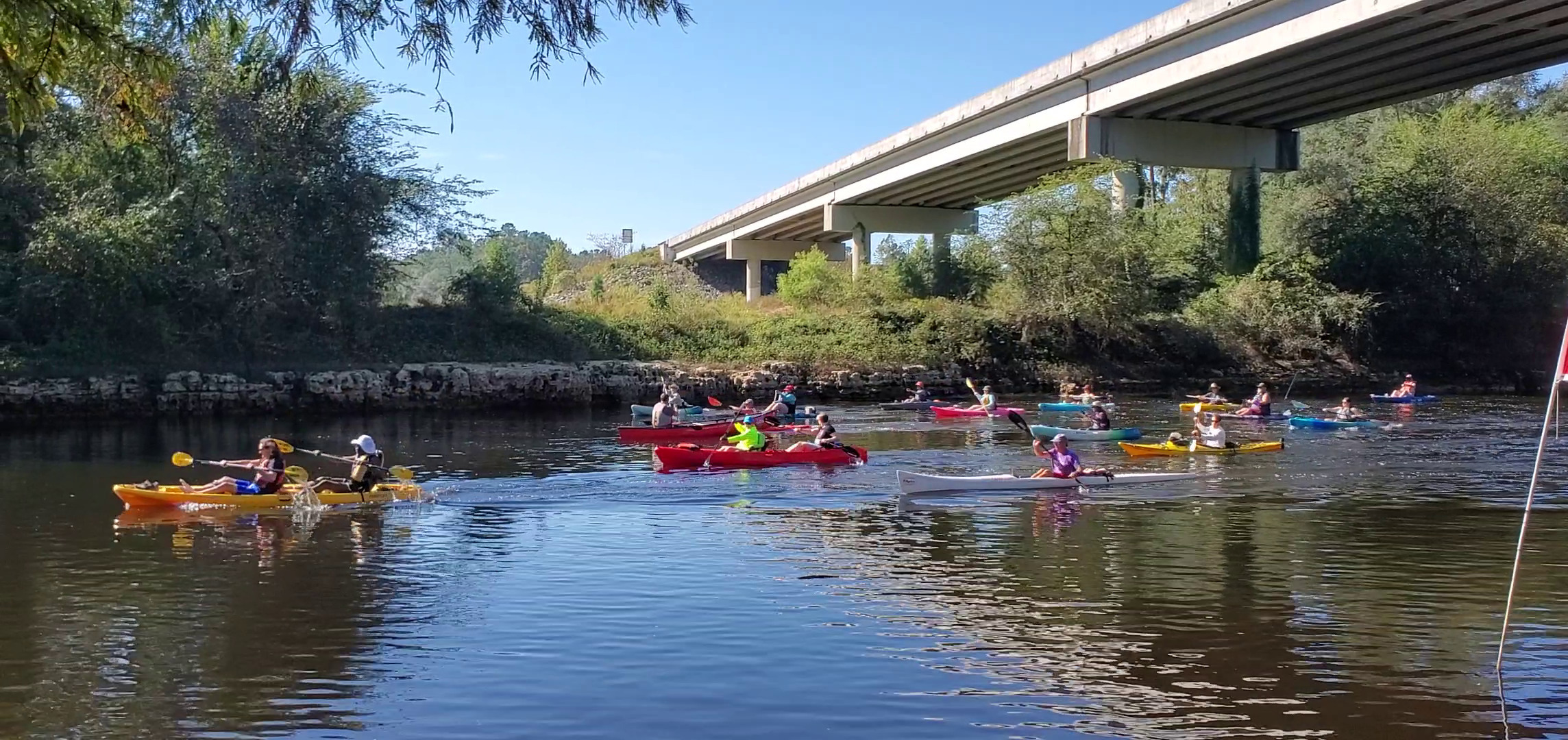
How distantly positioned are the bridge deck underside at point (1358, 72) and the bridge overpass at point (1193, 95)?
0.07m

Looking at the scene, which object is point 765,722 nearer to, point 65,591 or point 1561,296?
point 65,591

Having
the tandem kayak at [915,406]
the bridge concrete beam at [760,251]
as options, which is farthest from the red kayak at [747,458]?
the bridge concrete beam at [760,251]

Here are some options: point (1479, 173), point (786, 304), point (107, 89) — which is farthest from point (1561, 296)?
point (107, 89)

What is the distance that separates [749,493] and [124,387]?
78.7 ft

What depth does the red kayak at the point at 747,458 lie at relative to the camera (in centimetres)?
2289

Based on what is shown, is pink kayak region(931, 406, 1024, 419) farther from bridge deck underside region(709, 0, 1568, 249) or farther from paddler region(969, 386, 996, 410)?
bridge deck underside region(709, 0, 1568, 249)

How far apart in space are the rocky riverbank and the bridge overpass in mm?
7864

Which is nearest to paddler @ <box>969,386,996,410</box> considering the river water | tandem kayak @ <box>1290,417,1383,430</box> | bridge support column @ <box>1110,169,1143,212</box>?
tandem kayak @ <box>1290,417,1383,430</box>

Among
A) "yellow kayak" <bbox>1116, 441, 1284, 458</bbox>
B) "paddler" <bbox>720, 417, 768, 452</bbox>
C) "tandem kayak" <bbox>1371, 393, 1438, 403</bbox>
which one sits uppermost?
"tandem kayak" <bbox>1371, 393, 1438, 403</bbox>

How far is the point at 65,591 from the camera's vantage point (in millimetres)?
13086

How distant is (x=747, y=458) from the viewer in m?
23.2

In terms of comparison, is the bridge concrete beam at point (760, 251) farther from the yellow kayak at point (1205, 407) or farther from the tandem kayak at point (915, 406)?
the yellow kayak at point (1205, 407)

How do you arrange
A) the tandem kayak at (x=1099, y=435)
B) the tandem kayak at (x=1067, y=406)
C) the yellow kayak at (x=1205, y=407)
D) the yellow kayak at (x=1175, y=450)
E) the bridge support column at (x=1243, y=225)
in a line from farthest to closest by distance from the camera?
the bridge support column at (x=1243, y=225)
the tandem kayak at (x=1067, y=406)
the yellow kayak at (x=1205, y=407)
the tandem kayak at (x=1099, y=435)
the yellow kayak at (x=1175, y=450)

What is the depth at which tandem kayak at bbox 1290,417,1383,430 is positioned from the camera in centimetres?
3134
